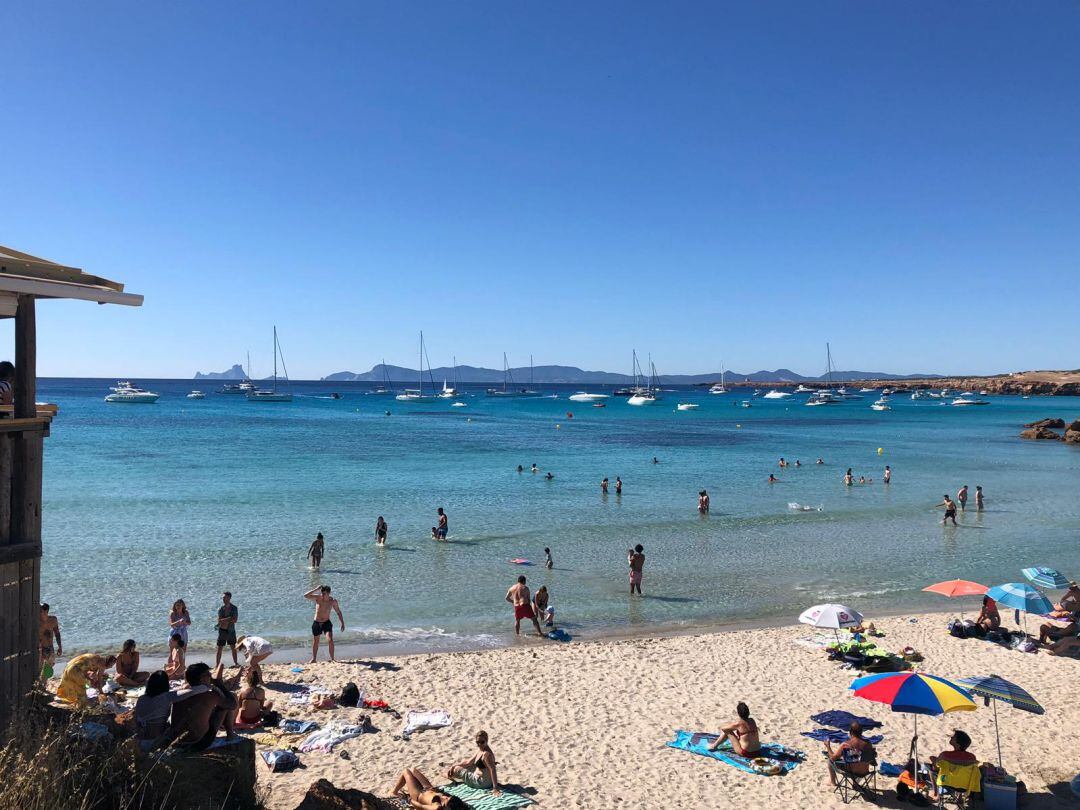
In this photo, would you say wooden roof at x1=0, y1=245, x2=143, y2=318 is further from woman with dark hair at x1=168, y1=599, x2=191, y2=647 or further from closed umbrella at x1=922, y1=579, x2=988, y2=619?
closed umbrella at x1=922, y1=579, x2=988, y2=619

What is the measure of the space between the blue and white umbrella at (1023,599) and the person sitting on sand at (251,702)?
12.8 meters

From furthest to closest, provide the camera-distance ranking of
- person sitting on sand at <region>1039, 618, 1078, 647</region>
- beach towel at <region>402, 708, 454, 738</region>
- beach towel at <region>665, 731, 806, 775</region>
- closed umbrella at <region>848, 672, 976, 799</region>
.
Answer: person sitting on sand at <region>1039, 618, 1078, 647</region> → beach towel at <region>402, 708, 454, 738</region> → beach towel at <region>665, 731, 806, 775</region> → closed umbrella at <region>848, 672, 976, 799</region>

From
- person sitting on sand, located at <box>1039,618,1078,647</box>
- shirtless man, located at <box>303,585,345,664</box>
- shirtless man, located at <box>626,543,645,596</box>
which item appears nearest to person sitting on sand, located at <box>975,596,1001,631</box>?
person sitting on sand, located at <box>1039,618,1078,647</box>

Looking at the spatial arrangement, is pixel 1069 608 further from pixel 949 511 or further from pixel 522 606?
pixel 949 511

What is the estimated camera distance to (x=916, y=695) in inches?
333

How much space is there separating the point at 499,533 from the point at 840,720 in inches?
615

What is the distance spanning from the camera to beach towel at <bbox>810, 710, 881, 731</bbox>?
1002 centimetres

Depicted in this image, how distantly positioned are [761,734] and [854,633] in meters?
5.27

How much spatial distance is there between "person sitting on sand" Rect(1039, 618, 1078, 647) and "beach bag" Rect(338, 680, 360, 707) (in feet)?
41.3

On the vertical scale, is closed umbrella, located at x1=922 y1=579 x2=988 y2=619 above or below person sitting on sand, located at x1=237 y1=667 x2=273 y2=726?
above

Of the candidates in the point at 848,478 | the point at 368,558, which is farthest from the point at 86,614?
the point at 848,478

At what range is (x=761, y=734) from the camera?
33.8 ft

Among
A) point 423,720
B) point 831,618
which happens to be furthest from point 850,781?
point 423,720

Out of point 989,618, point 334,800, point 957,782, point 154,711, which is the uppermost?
point 154,711
